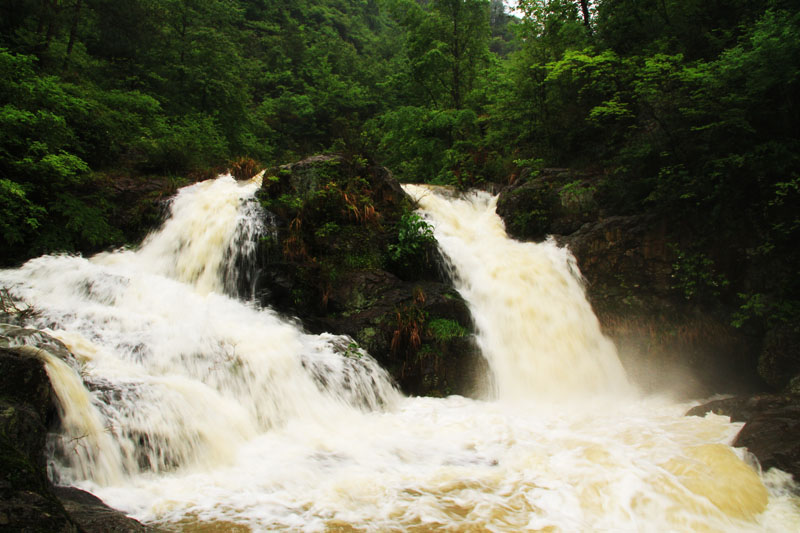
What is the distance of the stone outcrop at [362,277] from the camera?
6.82 metres

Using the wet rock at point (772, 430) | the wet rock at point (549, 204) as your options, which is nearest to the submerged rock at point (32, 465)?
the wet rock at point (772, 430)

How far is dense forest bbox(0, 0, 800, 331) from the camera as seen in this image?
696 centimetres

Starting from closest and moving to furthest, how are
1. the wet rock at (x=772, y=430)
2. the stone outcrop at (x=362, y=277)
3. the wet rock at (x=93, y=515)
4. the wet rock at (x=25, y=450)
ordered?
the wet rock at (x=25, y=450) → the wet rock at (x=93, y=515) → the wet rock at (x=772, y=430) → the stone outcrop at (x=362, y=277)

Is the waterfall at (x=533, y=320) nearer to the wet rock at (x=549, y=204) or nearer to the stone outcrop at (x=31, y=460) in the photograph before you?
the wet rock at (x=549, y=204)

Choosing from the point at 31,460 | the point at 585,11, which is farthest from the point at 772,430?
the point at 585,11

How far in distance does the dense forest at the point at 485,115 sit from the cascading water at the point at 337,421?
2.08 meters

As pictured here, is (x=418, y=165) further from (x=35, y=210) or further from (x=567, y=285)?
(x=35, y=210)

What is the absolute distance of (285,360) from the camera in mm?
5699

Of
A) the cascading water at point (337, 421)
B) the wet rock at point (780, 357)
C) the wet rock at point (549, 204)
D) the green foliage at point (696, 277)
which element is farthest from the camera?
the wet rock at point (549, 204)

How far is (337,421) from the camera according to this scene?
5340 mm

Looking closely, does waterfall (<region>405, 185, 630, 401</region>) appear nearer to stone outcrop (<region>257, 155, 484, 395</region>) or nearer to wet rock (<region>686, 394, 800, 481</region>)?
stone outcrop (<region>257, 155, 484, 395</region>)

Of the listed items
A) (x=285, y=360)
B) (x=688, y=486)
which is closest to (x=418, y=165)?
(x=285, y=360)

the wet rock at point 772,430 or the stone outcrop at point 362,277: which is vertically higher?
the stone outcrop at point 362,277

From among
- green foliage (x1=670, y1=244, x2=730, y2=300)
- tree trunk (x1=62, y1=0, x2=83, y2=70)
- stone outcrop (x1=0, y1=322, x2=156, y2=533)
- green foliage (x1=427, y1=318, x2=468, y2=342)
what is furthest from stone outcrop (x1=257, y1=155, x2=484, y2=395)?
tree trunk (x1=62, y1=0, x2=83, y2=70)
